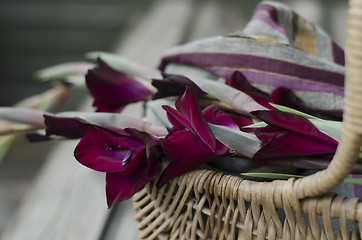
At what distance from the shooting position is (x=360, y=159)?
0.29 metres

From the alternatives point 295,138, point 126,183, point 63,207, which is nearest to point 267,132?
point 295,138

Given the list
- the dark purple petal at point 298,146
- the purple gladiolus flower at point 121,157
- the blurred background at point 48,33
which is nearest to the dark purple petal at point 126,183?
the purple gladiolus flower at point 121,157

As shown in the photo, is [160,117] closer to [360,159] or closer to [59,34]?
[360,159]

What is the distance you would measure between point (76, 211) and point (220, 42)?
296 mm

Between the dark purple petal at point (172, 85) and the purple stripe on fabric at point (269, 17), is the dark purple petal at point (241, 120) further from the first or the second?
the purple stripe on fabric at point (269, 17)

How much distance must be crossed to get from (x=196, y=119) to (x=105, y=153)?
3.7 inches

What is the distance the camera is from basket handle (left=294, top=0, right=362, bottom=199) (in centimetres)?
22

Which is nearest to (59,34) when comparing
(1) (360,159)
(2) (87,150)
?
(2) (87,150)

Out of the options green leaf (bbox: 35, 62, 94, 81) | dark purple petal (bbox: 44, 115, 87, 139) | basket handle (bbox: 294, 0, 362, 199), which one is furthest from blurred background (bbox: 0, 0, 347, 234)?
basket handle (bbox: 294, 0, 362, 199)

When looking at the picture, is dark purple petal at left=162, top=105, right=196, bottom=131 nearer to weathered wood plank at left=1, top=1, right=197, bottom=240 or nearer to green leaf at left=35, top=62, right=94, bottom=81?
weathered wood plank at left=1, top=1, right=197, bottom=240

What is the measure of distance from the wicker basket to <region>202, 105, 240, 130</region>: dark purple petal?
0.05 metres

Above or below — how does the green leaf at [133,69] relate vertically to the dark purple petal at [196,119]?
below

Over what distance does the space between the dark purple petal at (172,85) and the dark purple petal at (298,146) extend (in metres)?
0.12

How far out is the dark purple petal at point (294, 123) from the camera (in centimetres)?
30
